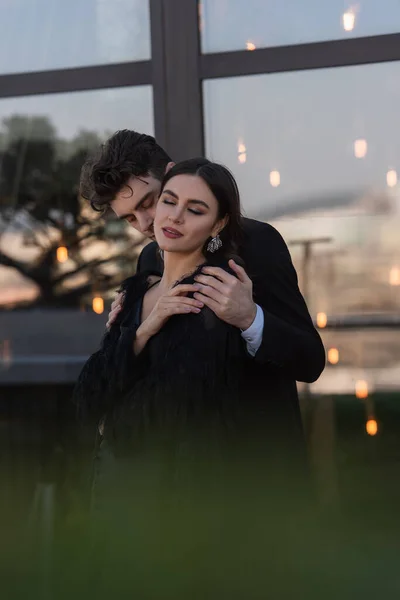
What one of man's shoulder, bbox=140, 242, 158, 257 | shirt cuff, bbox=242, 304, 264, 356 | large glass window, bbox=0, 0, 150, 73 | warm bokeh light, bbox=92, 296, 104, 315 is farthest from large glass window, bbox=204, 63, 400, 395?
shirt cuff, bbox=242, 304, 264, 356

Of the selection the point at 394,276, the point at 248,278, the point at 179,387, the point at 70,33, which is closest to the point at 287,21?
the point at 70,33

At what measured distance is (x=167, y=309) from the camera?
977 millimetres

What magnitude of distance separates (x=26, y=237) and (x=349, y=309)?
1043 mm

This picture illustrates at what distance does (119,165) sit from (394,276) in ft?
3.82

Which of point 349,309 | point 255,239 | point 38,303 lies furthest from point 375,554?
point 38,303

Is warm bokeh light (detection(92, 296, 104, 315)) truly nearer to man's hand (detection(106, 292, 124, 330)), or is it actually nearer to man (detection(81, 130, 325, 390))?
man (detection(81, 130, 325, 390))

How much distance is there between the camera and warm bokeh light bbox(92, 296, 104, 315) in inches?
88.4

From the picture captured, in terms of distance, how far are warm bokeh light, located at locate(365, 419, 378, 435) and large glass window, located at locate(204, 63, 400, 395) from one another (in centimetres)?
10

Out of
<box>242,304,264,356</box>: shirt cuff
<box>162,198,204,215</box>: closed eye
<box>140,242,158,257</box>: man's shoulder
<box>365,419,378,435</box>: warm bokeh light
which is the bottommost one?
<box>365,419,378,435</box>: warm bokeh light

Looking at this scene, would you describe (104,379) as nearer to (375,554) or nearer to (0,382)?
(375,554)

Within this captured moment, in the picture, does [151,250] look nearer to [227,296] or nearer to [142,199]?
[142,199]

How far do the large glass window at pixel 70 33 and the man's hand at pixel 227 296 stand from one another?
1.28 meters

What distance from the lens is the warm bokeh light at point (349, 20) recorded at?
6.53 feet

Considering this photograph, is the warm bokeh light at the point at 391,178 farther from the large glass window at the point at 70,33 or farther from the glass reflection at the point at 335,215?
the large glass window at the point at 70,33
